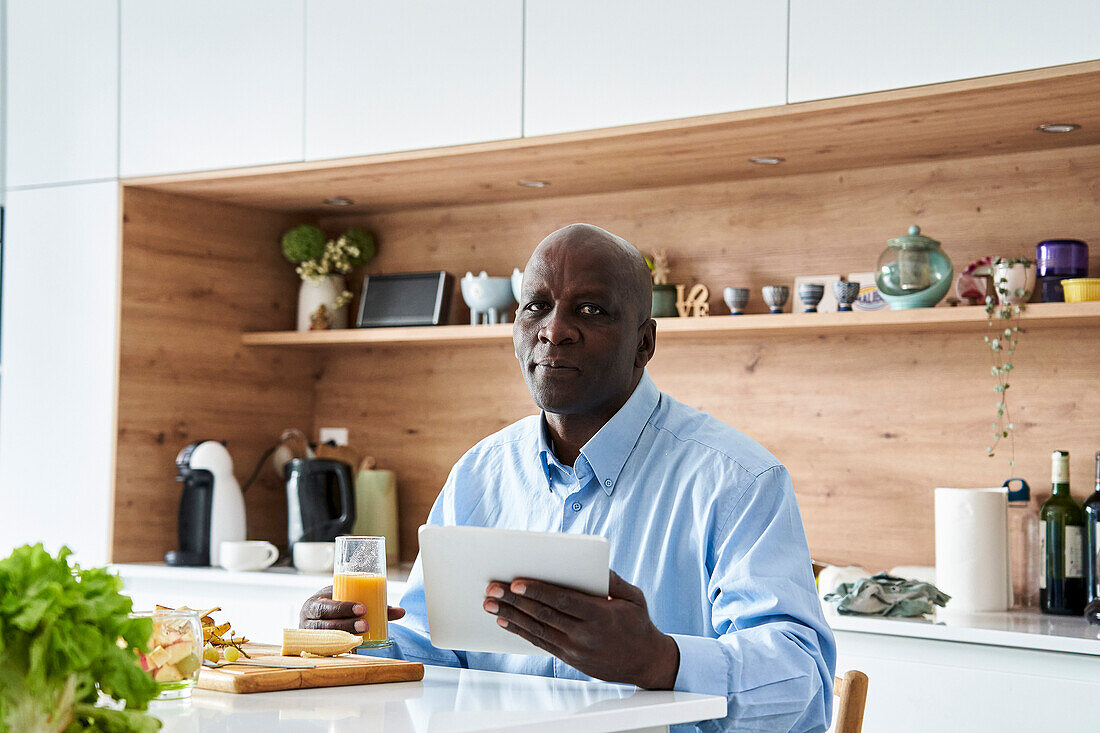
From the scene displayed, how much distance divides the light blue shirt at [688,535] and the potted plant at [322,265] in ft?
6.28

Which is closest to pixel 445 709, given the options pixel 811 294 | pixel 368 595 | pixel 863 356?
pixel 368 595

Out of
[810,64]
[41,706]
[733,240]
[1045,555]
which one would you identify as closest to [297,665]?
[41,706]

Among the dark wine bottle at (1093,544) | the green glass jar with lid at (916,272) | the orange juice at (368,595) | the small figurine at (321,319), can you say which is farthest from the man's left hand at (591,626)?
the small figurine at (321,319)

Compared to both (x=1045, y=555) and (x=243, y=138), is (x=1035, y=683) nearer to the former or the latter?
(x=1045, y=555)

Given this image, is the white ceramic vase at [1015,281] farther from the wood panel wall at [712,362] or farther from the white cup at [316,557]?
the white cup at [316,557]

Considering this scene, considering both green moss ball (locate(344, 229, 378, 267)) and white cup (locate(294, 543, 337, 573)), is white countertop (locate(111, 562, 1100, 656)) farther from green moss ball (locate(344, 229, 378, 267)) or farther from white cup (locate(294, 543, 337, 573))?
green moss ball (locate(344, 229, 378, 267))

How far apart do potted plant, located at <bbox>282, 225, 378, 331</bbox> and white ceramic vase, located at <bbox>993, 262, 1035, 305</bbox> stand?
1.85 meters

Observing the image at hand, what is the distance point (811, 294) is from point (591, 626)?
1.80 m

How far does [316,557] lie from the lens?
3.29 metres

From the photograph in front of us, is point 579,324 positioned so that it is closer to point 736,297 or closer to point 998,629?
point 998,629

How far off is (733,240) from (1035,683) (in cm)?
136

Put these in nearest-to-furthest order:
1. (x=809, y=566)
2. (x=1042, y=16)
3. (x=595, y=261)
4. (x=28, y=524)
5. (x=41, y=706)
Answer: (x=41, y=706)
(x=809, y=566)
(x=595, y=261)
(x=1042, y=16)
(x=28, y=524)

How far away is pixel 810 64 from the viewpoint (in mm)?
2527

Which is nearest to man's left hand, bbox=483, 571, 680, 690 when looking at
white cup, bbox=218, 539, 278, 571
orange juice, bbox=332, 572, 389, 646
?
orange juice, bbox=332, 572, 389, 646
